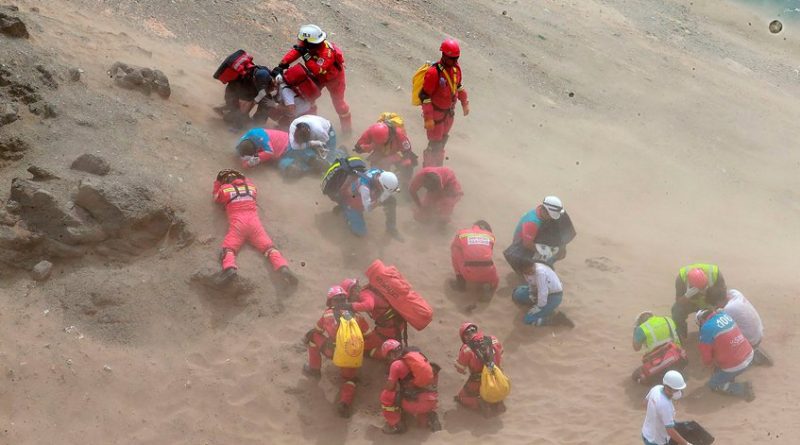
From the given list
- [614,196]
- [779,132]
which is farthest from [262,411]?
[779,132]

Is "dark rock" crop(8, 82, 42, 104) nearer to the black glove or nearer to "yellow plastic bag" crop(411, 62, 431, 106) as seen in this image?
the black glove

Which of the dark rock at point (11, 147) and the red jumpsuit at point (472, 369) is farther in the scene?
the dark rock at point (11, 147)

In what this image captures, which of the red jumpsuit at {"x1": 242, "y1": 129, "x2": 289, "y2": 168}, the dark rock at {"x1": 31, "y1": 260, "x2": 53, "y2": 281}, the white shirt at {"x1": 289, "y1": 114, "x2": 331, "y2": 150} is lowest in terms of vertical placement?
the dark rock at {"x1": 31, "y1": 260, "x2": 53, "y2": 281}

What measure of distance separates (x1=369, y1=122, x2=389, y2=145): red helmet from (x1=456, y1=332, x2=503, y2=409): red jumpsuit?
3867 millimetres

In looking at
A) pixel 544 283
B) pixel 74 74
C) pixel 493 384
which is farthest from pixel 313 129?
pixel 493 384

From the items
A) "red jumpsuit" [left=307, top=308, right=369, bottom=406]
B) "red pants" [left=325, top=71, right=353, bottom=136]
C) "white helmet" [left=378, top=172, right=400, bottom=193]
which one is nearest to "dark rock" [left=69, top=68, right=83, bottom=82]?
"red pants" [left=325, top=71, right=353, bottom=136]

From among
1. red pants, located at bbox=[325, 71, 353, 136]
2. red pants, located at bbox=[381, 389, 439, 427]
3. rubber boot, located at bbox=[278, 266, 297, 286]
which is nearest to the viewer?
red pants, located at bbox=[381, 389, 439, 427]

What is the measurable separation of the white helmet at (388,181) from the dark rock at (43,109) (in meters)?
4.08

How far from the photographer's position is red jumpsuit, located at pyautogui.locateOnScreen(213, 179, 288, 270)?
9.04m

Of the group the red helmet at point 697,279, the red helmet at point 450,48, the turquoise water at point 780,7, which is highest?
the turquoise water at point 780,7

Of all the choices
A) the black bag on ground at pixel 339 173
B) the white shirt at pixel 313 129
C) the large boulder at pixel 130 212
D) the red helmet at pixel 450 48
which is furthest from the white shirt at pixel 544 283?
the large boulder at pixel 130 212

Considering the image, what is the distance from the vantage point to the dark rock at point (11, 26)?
10.4m

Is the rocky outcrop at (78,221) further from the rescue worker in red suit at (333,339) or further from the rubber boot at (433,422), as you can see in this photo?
the rubber boot at (433,422)

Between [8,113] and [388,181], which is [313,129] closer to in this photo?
[388,181]
